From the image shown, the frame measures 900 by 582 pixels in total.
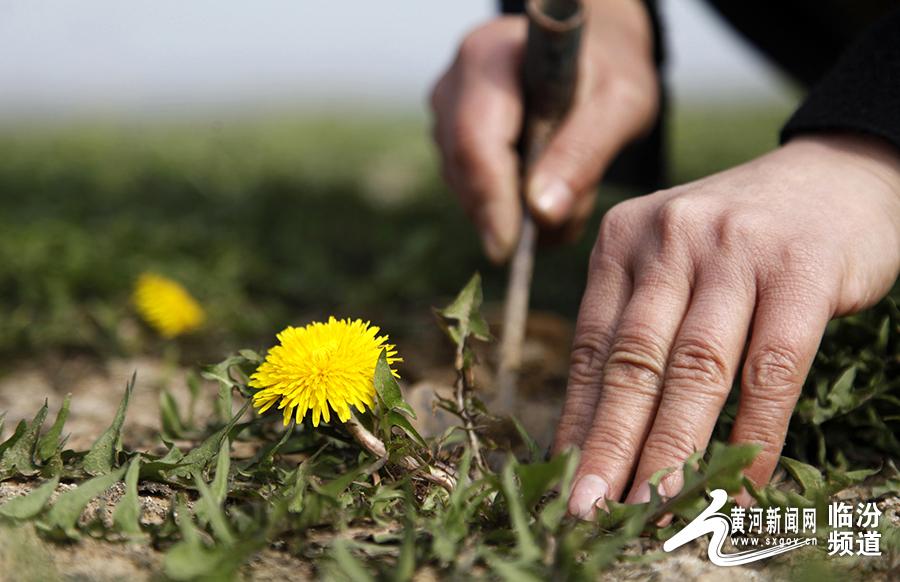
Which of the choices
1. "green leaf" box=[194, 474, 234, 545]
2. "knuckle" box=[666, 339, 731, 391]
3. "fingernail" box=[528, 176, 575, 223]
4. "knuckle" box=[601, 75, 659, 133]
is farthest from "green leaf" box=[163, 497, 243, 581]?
"knuckle" box=[601, 75, 659, 133]

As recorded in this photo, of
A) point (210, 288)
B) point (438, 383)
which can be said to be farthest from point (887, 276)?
point (210, 288)

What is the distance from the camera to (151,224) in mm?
3348

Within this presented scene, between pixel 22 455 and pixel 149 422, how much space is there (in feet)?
1.75

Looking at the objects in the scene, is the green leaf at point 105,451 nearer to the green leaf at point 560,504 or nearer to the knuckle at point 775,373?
the green leaf at point 560,504

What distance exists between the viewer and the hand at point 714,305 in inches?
51.7

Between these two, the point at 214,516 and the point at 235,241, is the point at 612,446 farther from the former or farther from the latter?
the point at 235,241

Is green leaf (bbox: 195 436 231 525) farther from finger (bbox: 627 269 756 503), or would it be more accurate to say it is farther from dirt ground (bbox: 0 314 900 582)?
finger (bbox: 627 269 756 503)

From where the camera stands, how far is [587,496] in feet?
4.23

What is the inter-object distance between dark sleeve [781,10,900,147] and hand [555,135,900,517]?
0.10 metres

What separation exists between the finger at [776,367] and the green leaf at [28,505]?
1026 mm

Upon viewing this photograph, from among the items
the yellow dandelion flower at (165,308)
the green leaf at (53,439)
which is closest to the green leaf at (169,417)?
the green leaf at (53,439)

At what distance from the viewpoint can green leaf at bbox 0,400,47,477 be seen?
4.50 feet

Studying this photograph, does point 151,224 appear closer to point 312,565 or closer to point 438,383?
point 438,383

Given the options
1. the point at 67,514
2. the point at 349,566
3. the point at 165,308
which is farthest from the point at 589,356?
the point at 165,308
